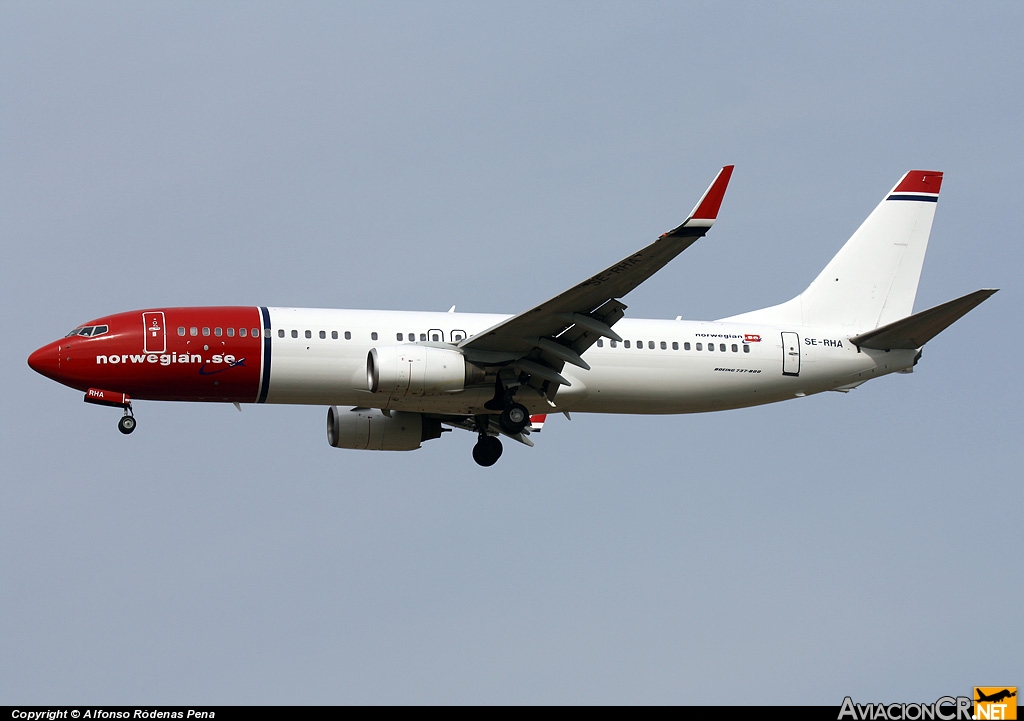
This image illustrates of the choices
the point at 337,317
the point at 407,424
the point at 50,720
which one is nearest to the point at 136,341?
the point at 337,317

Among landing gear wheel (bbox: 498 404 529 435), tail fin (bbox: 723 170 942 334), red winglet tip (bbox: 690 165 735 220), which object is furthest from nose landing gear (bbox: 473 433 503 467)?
red winglet tip (bbox: 690 165 735 220)

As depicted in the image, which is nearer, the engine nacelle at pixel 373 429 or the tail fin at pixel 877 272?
the engine nacelle at pixel 373 429

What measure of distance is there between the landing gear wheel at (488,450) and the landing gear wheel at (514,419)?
435cm

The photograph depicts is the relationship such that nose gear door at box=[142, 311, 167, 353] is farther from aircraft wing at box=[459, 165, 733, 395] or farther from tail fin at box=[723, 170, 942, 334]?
tail fin at box=[723, 170, 942, 334]

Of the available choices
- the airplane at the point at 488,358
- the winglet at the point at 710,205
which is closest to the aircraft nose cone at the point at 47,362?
the airplane at the point at 488,358

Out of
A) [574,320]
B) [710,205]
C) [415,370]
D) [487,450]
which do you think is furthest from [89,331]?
[710,205]

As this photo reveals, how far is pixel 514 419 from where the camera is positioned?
146ft

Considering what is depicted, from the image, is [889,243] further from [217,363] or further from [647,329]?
[217,363]

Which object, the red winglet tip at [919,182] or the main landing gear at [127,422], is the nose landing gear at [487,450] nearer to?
the main landing gear at [127,422]

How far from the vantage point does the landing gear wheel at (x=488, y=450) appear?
1922 inches

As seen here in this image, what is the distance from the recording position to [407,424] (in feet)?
158

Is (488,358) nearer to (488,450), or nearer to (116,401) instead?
(488,450)

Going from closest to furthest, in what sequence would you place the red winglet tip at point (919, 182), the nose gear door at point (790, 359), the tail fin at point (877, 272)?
1. the nose gear door at point (790, 359)
2. the tail fin at point (877, 272)
3. the red winglet tip at point (919, 182)

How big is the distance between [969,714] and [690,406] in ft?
51.3
